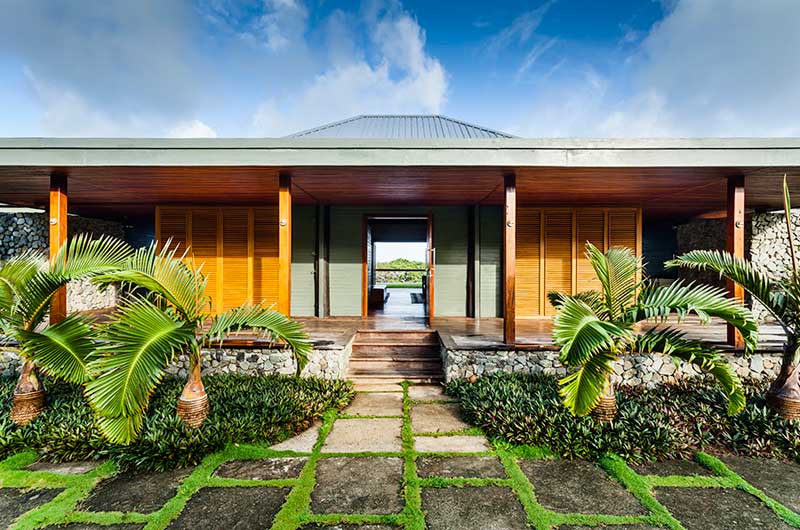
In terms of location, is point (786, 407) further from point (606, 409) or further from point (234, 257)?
point (234, 257)

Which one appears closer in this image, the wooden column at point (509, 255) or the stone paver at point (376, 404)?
the stone paver at point (376, 404)

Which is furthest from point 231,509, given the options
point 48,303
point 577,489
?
point 48,303

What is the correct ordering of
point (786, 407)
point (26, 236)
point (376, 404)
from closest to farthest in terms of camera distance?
1. point (786, 407)
2. point (376, 404)
3. point (26, 236)

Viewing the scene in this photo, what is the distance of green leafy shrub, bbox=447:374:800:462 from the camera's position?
2.91 metres

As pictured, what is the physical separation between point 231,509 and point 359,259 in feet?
16.2

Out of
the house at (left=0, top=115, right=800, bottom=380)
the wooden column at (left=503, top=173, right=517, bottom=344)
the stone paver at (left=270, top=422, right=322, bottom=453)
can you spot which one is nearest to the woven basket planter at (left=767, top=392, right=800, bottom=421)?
the house at (left=0, top=115, right=800, bottom=380)

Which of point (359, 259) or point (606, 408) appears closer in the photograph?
point (606, 408)

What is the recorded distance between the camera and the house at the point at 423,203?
3.92 meters

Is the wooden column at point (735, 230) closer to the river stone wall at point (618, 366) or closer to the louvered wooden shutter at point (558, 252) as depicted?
the river stone wall at point (618, 366)

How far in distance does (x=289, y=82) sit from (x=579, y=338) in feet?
50.2

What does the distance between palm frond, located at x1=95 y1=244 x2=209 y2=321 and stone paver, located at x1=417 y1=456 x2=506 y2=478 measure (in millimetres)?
2118

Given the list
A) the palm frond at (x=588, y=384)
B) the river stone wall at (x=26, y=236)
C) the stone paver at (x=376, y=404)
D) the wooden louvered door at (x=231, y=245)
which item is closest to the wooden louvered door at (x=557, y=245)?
the stone paver at (x=376, y=404)

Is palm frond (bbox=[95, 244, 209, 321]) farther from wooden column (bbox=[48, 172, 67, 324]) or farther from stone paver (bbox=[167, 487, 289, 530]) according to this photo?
wooden column (bbox=[48, 172, 67, 324])

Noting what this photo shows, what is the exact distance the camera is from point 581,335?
2.64m
